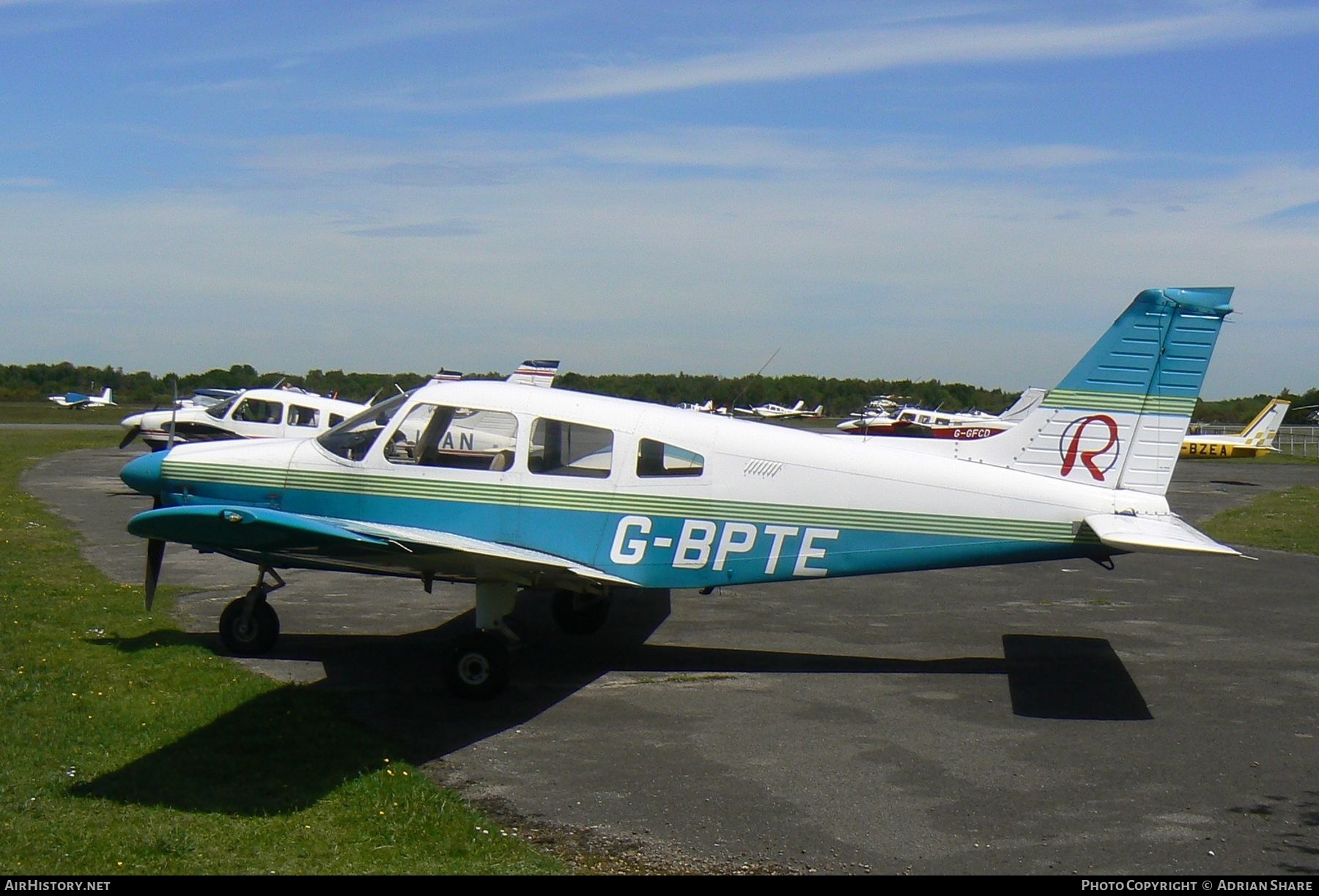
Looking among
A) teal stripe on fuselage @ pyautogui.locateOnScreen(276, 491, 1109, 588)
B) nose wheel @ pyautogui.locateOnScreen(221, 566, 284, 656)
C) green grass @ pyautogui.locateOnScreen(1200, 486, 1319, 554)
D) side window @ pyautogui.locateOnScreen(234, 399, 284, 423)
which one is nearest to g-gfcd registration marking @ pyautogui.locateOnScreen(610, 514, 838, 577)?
teal stripe on fuselage @ pyautogui.locateOnScreen(276, 491, 1109, 588)

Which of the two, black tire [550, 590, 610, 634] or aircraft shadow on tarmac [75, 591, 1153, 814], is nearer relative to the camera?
aircraft shadow on tarmac [75, 591, 1153, 814]

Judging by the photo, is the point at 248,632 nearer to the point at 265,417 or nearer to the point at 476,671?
the point at 476,671

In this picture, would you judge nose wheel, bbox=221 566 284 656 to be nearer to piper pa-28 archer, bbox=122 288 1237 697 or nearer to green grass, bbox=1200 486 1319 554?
piper pa-28 archer, bbox=122 288 1237 697

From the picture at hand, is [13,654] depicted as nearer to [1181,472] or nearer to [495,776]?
[495,776]

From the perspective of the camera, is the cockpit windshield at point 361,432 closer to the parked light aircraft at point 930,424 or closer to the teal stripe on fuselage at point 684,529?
the teal stripe on fuselage at point 684,529

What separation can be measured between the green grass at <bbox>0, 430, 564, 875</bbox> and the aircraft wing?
43.0 inches

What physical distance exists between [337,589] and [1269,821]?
9055 mm

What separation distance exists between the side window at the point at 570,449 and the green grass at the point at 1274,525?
11660mm

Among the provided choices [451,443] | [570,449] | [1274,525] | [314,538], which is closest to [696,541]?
[570,449]

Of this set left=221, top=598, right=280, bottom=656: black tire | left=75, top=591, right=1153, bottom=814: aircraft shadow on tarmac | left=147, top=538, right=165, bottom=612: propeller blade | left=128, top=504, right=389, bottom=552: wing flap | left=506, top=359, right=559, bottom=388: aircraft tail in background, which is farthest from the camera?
left=506, top=359, right=559, bottom=388: aircraft tail in background

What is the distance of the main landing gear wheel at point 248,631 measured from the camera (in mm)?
8977

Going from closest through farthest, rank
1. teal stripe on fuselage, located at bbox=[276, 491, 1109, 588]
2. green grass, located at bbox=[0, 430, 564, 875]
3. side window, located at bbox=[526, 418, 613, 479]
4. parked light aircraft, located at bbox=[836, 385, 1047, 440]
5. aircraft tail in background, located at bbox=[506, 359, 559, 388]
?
1. green grass, located at bbox=[0, 430, 564, 875]
2. teal stripe on fuselage, located at bbox=[276, 491, 1109, 588]
3. side window, located at bbox=[526, 418, 613, 479]
4. aircraft tail in background, located at bbox=[506, 359, 559, 388]
5. parked light aircraft, located at bbox=[836, 385, 1047, 440]

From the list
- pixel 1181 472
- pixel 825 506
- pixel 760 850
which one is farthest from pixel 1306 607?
pixel 1181 472

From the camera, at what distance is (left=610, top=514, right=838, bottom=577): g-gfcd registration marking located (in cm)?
841
